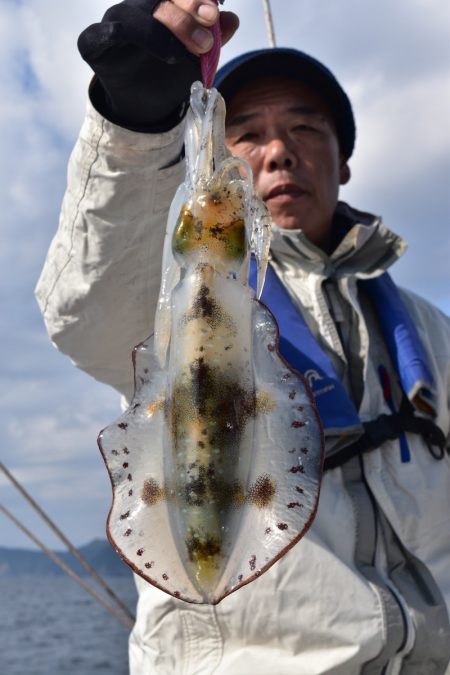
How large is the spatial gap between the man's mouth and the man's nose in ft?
0.32

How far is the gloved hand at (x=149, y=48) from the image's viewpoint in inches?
85.6

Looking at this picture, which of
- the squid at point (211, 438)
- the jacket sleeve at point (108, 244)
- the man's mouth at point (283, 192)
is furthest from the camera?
the man's mouth at point (283, 192)

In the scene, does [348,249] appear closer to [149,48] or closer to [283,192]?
[283,192]

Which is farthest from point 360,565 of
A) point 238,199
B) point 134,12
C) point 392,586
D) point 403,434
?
point 134,12

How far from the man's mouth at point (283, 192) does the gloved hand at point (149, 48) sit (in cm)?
143

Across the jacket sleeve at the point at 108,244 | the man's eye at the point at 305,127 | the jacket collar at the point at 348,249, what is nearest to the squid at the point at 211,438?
the jacket sleeve at the point at 108,244

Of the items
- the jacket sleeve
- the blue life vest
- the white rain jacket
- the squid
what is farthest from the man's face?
the squid

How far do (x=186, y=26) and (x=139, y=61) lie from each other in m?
0.19

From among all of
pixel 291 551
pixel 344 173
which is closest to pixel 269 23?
pixel 344 173

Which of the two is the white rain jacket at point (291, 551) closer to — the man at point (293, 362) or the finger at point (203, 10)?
the man at point (293, 362)

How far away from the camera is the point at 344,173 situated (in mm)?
4836

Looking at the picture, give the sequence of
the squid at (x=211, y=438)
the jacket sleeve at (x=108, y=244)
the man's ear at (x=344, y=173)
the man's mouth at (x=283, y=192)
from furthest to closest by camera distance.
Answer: the man's ear at (x=344, y=173) → the man's mouth at (x=283, y=192) → the jacket sleeve at (x=108, y=244) → the squid at (x=211, y=438)

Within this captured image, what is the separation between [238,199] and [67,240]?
1.36 m

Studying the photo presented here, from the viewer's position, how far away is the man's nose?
3.86 metres
